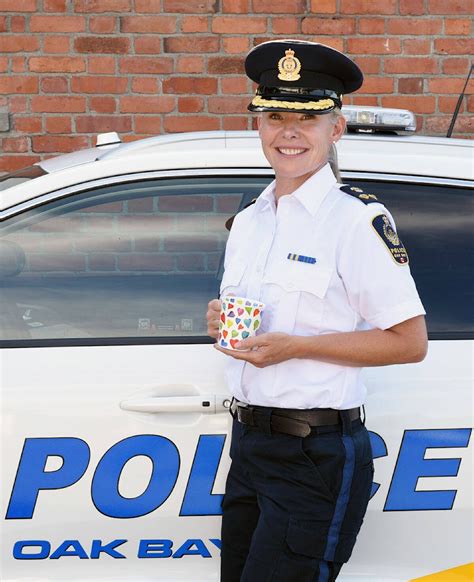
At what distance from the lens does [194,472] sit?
240 cm

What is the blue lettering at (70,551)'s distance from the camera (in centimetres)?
242

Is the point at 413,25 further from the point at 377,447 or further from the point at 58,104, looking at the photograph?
the point at 377,447

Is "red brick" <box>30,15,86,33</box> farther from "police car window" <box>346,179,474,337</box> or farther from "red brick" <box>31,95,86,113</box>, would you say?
"police car window" <box>346,179,474,337</box>

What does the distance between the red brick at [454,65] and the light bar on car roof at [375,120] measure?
2.19 metres

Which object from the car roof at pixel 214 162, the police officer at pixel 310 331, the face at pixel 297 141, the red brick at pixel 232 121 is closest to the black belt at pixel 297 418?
the police officer at pixel 310 331

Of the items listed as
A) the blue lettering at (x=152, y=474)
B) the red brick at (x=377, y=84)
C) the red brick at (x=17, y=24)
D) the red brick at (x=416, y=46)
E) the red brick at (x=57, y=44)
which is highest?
the red brick at (x=17, y=24)

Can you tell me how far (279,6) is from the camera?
4789 mm

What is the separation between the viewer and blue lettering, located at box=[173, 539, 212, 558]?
2430 mm

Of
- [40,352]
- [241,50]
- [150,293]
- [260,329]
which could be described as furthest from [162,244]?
[241,50]

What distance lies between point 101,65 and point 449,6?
1.70m

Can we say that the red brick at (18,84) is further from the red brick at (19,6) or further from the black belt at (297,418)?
the black belt at (297,418)

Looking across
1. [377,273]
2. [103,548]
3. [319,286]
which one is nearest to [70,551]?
[103,548]

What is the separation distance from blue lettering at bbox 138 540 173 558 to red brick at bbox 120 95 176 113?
2.87 meters

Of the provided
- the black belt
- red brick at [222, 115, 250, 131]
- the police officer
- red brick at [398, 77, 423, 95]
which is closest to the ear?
the police officer
